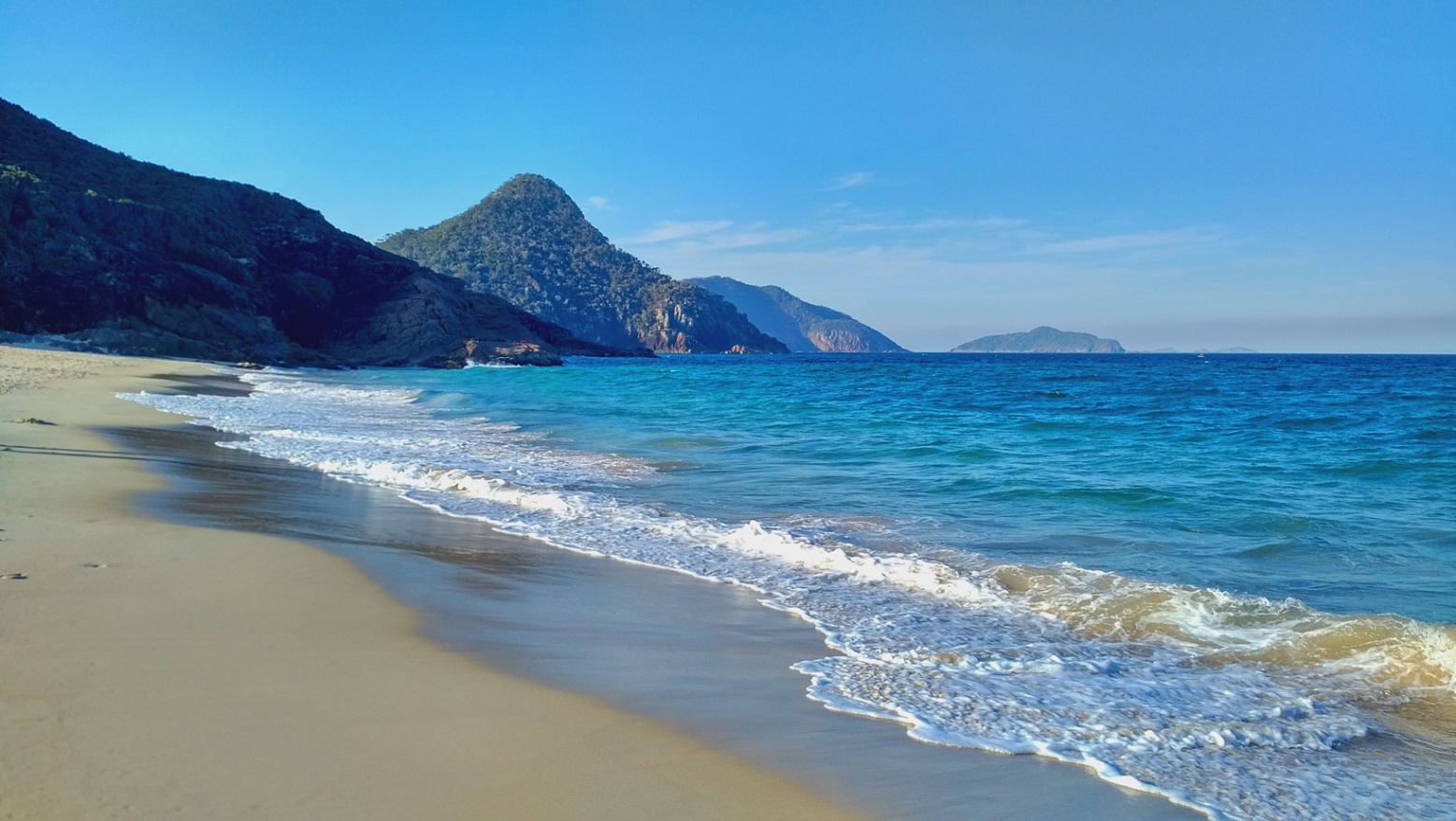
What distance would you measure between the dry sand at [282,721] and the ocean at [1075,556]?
132cm

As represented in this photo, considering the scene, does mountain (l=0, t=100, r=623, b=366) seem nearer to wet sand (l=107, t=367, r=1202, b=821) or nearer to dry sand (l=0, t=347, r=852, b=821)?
wet sand (l=107, t=367, r=1202, b=821)

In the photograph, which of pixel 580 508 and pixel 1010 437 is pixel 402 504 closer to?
pixel 580 508

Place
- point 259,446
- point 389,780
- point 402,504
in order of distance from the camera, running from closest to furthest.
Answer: point 389,780
point 402,504
point 259,446

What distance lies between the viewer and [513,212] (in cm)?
16125

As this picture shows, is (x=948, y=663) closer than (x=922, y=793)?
No

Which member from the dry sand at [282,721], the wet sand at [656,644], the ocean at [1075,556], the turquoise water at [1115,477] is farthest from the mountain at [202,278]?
the dry sand at [282,721]

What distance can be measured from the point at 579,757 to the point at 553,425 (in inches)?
686

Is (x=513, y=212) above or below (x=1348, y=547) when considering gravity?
above

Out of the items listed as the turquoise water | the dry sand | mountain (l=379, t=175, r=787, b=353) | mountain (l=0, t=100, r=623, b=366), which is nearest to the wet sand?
the dry sand

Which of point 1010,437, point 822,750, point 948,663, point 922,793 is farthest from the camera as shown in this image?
point 1010,437

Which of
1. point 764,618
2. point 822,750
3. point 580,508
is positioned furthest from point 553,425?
point 822,750

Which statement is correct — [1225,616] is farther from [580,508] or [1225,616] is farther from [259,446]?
[259,446]

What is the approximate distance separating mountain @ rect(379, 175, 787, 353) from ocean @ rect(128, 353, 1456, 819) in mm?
128760

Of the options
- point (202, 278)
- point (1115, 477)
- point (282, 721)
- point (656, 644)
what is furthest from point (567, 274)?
point (282, 721)
